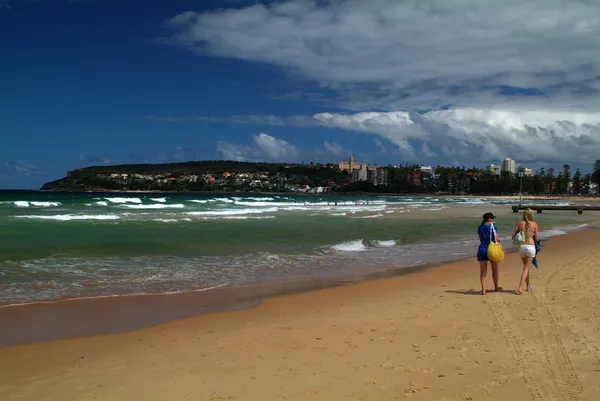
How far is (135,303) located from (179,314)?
1209 millimetres

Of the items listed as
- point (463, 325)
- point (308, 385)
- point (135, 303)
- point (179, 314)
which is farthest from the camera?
point (135, 303)

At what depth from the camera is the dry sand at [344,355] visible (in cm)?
471

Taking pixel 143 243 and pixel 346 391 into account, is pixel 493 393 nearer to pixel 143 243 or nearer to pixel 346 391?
pixel 346 391

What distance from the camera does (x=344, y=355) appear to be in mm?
5668

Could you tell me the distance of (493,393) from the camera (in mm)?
4520

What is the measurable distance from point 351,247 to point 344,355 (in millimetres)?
12227

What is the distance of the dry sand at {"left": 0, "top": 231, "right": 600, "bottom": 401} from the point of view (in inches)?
185

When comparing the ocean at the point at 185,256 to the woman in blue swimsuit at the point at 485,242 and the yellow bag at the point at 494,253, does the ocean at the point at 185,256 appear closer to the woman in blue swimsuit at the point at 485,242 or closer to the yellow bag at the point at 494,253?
the woman in blue swimsuit at the point at 485,242

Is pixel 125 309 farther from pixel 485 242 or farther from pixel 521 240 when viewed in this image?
pixel 521 240

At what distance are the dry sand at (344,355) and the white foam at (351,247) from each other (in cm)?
834

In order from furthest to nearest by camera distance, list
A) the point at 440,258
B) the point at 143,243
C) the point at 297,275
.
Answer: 1. the point at 143,243
2. the point at 440,258
3. the point at 297,275

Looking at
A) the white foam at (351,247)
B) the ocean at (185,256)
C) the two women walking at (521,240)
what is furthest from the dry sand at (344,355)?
the white foam at (351,247)

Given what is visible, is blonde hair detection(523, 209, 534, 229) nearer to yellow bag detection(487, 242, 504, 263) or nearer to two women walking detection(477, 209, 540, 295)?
two women walking detection(477, 209, 540, 295)

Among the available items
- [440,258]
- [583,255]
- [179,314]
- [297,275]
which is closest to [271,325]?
[179,314]
